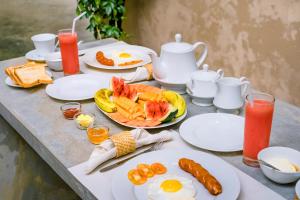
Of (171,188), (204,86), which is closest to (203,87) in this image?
(204,86)

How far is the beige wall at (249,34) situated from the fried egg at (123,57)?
1.10m

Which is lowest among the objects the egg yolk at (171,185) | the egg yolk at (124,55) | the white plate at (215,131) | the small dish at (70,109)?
the egg yolk at (171,185)

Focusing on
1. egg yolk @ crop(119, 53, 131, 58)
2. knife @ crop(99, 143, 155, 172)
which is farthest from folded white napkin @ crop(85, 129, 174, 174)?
egg yolk @ crop(119, 53, 131, 58)

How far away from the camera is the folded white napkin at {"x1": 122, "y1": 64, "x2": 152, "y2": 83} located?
5.69ft

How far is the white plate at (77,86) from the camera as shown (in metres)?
1.61

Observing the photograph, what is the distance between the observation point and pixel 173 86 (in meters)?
1.60

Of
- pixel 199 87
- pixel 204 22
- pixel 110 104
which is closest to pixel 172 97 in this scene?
pixel 199 87

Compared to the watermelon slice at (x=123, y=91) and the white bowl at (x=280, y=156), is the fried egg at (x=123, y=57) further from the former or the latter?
the white bowl at (x=280, y=156)

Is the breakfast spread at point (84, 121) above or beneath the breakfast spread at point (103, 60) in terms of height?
beneath

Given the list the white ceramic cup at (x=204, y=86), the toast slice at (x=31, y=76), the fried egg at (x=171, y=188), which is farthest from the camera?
the toast slice at (x=31, y=76)

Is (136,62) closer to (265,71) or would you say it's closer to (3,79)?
(3,79)

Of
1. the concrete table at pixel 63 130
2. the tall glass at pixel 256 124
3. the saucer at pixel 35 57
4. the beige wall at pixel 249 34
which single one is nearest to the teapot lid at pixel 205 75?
the concrete table at pixel 63 130

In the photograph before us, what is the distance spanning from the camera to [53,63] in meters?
1.86

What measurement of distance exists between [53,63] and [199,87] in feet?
2.38
